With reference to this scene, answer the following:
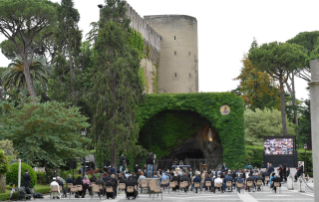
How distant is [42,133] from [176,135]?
16.2 meters

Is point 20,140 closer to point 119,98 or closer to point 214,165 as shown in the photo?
point 119,98

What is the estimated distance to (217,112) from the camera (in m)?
35.5

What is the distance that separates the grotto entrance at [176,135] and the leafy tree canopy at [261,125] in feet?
35.5

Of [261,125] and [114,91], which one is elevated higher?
[114,91]

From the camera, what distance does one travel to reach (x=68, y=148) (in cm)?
2448

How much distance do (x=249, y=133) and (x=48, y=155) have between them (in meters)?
30.2

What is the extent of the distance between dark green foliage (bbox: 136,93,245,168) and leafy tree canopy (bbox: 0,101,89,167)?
10644 millimetres

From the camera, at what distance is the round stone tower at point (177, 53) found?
49.0 metres

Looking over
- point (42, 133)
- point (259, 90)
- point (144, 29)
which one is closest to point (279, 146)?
point (144, 29)

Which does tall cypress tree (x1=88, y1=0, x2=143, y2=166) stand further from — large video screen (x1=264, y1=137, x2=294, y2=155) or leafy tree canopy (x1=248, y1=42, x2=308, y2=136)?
leafy tree canopy (x1=248, y1=42, x2=308, y2=136)

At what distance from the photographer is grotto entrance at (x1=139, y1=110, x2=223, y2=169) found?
37531 mm

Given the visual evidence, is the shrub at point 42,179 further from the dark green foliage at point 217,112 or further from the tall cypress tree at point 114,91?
the dark green foliage at point 217,112

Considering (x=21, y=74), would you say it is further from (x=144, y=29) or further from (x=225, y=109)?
(x=225, y=109)

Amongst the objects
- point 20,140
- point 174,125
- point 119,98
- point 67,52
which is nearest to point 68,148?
point 20,140
